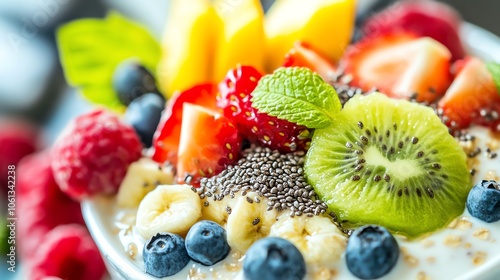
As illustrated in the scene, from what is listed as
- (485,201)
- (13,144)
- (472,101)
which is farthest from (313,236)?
(13,144)

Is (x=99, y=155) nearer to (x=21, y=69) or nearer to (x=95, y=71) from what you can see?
(x=95, y=71)

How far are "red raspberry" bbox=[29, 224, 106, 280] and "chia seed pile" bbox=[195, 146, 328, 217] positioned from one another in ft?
1.86

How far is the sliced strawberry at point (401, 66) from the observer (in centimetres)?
163

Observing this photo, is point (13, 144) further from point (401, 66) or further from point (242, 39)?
point (401, 66)

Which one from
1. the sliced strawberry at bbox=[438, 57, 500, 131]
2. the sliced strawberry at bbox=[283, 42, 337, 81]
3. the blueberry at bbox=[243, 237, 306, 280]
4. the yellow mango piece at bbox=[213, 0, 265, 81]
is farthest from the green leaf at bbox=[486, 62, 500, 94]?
the blueberry at bbox=[243, 237, 306, 280]

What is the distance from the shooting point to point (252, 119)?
1455 millimetres

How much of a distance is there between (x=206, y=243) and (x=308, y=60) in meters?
0.61

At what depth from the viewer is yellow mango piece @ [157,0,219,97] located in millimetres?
1836

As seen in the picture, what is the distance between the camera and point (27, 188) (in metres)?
2.12

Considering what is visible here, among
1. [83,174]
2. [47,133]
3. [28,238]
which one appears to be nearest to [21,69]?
[47,133]

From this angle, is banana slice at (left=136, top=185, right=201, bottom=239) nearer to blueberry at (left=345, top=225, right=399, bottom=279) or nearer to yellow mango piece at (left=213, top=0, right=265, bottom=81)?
blueberry at (left=345, top=225, right=399, bottom=279)

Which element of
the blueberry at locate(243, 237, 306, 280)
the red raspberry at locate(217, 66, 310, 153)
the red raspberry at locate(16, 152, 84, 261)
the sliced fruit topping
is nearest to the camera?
the blueberry at locate(243, 237, 306, 280)

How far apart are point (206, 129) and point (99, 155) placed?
0.29 metres

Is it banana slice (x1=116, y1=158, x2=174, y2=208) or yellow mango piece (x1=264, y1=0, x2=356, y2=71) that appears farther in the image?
yellow mango piece (x1=264, y1=0, x2=356, y2=71)
